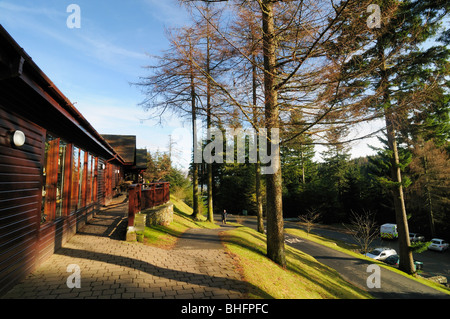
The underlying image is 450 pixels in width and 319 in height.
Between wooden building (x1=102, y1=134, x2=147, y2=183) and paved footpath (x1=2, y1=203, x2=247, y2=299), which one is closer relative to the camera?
paved footpath (x1=2, y1=203, x2=247, y2=299)

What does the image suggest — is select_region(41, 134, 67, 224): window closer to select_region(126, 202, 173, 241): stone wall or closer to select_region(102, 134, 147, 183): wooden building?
select_region(126, 202, 173, 241): stone wall

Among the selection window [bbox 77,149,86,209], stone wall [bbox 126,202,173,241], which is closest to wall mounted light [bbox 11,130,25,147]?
stone wall [bbox 126,202,173,241]

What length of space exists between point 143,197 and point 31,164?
210 inches

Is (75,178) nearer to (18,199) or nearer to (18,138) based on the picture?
(18,199)

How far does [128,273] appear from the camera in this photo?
470 centimetres

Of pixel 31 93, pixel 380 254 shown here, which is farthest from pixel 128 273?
pixel 380 254

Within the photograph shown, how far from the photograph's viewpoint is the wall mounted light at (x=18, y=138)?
13.1 feet

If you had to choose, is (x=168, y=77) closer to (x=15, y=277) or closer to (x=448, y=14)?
(x=15, y=277)

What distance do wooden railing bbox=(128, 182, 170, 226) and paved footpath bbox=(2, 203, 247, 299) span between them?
3.33 ft

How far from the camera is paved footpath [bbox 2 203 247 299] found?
12.8 feet

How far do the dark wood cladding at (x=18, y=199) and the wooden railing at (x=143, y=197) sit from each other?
2.66 meters

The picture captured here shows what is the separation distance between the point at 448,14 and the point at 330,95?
1038 centimetres

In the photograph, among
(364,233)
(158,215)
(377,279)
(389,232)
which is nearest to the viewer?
(158,215)
